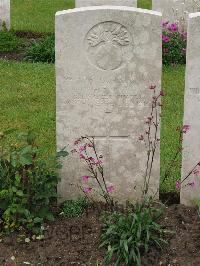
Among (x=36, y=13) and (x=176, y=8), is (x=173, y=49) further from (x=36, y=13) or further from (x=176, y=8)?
(x=36, y=13)

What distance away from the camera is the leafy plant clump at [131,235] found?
5.14 metres

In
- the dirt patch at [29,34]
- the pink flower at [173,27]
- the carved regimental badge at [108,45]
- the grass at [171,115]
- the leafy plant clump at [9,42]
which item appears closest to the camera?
the carved regimental badge at [108,45]

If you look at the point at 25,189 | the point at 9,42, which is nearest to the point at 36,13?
the point at 9,42

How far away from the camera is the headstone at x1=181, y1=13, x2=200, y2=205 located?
5.52 m

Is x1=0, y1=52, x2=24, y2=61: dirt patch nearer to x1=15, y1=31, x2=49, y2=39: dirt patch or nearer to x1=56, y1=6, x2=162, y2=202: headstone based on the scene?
x1=15, y1=31, x2=49, y2=39: dirt patch

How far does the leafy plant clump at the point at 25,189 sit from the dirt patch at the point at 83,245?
0.13 metres

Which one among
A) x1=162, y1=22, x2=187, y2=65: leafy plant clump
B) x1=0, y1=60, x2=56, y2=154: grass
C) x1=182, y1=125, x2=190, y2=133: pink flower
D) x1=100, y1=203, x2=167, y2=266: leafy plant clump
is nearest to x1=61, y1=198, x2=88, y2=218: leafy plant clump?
x1=100, y1=203, x2=167, y2=266: leafy plant clump

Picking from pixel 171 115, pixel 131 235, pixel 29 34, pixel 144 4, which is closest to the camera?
pixel 131 235

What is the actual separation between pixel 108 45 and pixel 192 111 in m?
0.85

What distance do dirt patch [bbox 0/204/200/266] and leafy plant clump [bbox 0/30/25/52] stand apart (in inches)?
250

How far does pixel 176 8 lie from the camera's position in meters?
12.6

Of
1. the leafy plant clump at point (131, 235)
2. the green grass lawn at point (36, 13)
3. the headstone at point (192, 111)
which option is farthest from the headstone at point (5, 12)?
the leafy plant clump at point (131, 235)

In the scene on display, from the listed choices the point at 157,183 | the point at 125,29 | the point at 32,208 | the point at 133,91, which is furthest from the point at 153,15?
the point at 32,208

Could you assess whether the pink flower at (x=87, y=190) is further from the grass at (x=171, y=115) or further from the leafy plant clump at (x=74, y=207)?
the grass at (x=171, y=115)
